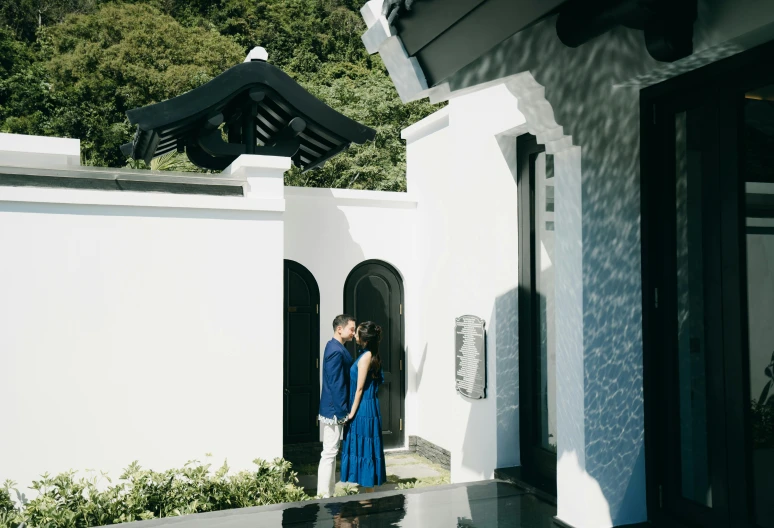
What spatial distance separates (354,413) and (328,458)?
52 cm

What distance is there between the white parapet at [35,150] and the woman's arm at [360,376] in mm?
5177

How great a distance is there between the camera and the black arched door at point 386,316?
350 inches

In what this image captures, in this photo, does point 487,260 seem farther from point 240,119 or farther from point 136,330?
point 240,119

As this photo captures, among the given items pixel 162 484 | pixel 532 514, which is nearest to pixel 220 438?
pixel 162 484

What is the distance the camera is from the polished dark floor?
434 cm

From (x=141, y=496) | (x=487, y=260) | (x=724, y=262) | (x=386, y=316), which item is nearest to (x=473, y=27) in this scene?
(x=724, y=262)

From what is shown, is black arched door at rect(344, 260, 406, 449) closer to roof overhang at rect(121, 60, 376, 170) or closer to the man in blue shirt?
roof overhang at rect(121, 60, 376, 170)

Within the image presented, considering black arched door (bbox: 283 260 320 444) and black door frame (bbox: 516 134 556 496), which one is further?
black arched door (bbox: 283 260 320 444)

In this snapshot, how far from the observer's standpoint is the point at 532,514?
4457mm

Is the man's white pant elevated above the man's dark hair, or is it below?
below

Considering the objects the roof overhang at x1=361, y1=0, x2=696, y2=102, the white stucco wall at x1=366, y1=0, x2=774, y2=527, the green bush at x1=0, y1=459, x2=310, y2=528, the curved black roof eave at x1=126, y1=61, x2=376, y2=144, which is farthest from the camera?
the curved black roof eave at x1=126, y1=61, x2=376, y2=144

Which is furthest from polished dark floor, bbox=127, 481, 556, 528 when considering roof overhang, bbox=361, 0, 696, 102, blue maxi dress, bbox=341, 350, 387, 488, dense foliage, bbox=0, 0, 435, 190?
dense foliage, bbox=0, 0, 435, 190

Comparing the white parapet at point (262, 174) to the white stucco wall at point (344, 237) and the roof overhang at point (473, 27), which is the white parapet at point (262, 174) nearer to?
the white stucco wall at point (344, 237)

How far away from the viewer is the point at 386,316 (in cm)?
907
